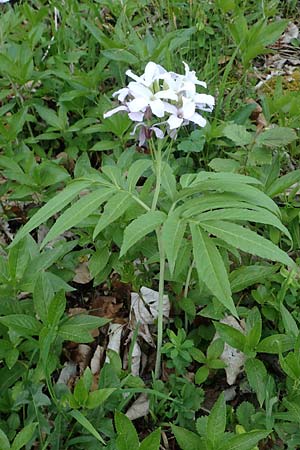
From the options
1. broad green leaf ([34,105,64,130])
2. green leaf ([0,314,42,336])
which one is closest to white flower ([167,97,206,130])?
green leaf ([0,314,42,336])

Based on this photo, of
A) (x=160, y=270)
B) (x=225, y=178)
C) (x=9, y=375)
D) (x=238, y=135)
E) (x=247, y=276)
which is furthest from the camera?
(x=238, y=135)

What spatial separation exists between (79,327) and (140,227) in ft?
1.70

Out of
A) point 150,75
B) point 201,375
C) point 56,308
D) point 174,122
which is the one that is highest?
point 150,75

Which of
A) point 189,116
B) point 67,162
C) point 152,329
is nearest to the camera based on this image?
point 189,116

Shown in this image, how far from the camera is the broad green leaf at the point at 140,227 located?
1.33 meters

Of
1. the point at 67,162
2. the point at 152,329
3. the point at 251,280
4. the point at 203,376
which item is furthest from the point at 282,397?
the point at 67,162

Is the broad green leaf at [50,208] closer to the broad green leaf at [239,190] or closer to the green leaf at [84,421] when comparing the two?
the broad green leaf at [239,190]

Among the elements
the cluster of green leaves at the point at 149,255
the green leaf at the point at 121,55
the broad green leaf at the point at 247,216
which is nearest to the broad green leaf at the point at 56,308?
the cluster of green leaves at the point at 149,255

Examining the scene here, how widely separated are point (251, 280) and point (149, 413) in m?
0.57

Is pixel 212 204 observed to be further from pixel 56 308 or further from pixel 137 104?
pixel 56 308

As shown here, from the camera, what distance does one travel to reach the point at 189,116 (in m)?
1.51

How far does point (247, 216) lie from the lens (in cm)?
139

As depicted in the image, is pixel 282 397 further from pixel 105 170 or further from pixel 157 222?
pixel 105 170

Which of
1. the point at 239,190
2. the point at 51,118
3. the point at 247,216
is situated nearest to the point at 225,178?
the point at 239,190
